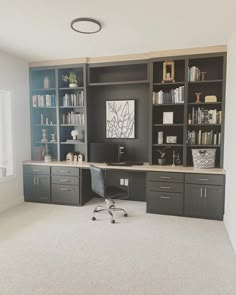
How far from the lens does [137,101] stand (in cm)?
443

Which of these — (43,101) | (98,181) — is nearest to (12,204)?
(98,181)

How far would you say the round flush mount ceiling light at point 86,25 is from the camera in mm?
2725

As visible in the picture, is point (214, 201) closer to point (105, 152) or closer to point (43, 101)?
point (105, 152)

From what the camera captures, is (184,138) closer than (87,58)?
Yes

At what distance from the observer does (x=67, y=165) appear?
4.21m

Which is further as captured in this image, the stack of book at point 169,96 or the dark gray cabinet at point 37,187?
the dark gray cabinet at point 37,187

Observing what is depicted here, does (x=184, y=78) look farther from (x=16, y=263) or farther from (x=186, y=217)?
(x=16, y=263)

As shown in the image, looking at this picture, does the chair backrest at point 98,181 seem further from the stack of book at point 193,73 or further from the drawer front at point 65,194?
the stack of book at point 193,73

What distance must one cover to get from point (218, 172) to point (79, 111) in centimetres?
274

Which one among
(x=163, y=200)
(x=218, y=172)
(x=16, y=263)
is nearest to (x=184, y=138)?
(x=218, y=172)

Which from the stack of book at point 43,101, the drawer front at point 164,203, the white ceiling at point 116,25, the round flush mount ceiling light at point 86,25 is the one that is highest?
the white ceiling at point 116,25

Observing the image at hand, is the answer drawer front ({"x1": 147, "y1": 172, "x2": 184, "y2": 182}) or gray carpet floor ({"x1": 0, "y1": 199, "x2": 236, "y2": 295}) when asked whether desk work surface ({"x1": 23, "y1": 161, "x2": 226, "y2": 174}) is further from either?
gray carpet floor ({"x1": 0, "y1": 199, "x2": 236, "y2": 295})

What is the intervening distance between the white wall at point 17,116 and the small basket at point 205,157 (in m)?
3.10

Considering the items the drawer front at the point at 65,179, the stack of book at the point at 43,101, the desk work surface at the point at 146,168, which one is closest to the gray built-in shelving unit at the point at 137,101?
the stack of book at the point at 43,101
